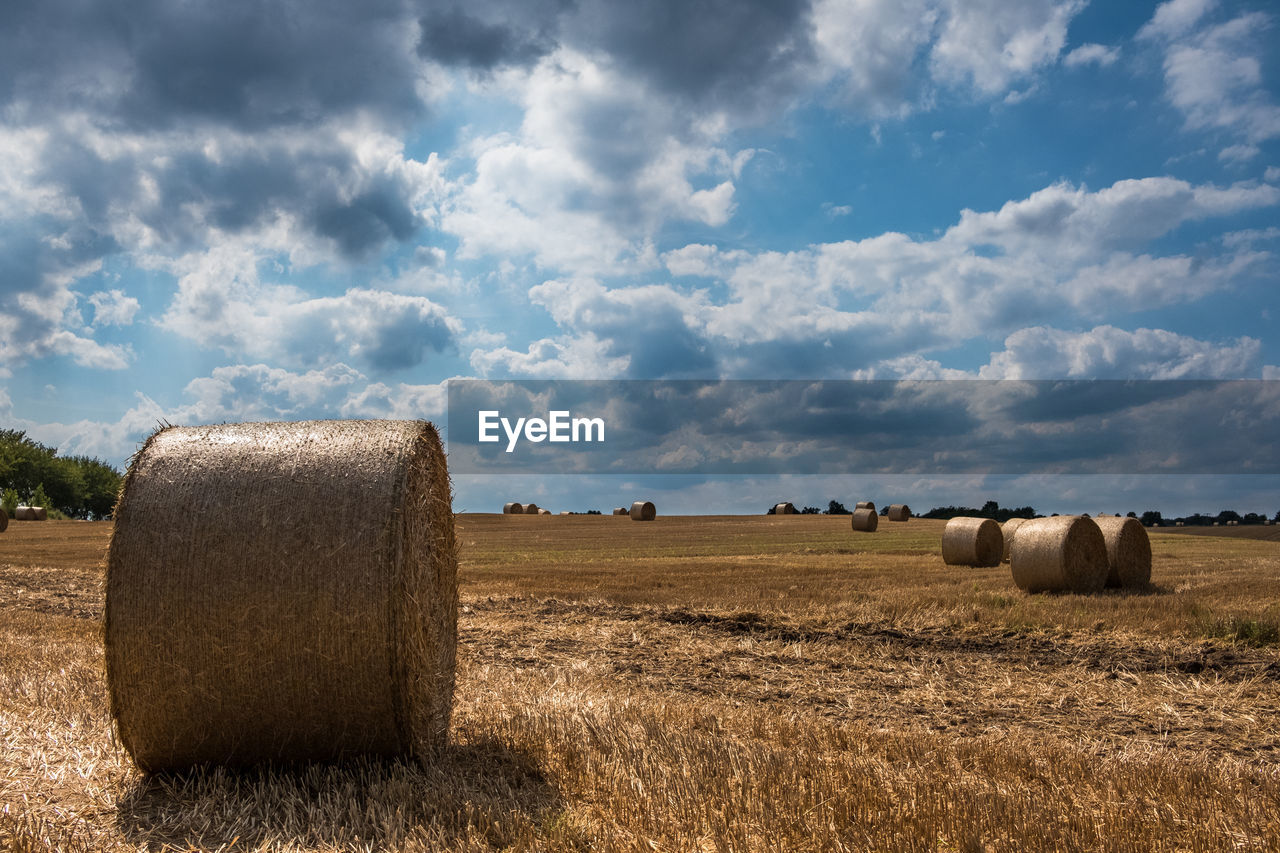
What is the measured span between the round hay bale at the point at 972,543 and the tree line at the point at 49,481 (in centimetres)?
7150

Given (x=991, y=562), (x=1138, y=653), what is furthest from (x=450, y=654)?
(x=991, y=562)

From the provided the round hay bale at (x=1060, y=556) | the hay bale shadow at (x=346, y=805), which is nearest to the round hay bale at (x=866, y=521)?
the round hay bale at (x=1060, y=556)

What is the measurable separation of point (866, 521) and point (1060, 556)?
25.8 m

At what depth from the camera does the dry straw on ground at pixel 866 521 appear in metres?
42.4

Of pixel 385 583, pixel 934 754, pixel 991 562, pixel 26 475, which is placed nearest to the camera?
pixel 385 583

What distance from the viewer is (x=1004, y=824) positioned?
4.82m

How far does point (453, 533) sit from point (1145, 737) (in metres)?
6.39

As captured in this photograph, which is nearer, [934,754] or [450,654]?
[934,754]

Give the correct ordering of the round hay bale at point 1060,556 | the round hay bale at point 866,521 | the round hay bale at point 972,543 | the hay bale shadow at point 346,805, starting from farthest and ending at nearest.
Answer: the round hay bale at point 866,521
the round hay bale at point 972,543
the round hay bale at point 1060,556
the hay bale shadow at point 346,805

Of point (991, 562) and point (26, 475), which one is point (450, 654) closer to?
point (991, 562)

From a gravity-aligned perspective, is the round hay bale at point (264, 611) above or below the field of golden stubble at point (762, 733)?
above

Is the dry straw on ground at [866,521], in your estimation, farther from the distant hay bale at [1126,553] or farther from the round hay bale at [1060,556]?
the round hay bale at [1060,556]

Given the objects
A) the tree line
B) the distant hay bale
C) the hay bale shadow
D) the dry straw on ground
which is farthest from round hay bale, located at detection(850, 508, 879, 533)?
the tree line

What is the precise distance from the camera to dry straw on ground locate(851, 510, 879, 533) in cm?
4244
